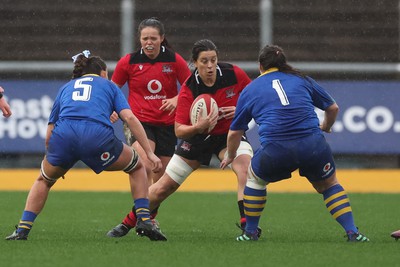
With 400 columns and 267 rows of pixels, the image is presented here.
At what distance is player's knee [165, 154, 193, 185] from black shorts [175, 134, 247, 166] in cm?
6

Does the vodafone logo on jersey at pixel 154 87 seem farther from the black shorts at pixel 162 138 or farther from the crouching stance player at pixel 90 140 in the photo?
the crouching stance player at pixel 90 140

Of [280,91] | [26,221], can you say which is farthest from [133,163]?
[280,91]

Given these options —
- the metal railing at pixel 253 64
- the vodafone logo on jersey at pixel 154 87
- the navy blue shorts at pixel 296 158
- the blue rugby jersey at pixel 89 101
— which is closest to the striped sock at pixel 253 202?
the navy blue shorts at pixel 296 158

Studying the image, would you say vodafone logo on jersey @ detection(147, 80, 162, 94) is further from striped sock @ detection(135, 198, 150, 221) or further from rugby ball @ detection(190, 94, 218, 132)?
striped sock @ detection(135, 198, 150, 221)

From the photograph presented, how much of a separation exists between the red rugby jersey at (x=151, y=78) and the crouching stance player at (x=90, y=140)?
5.42 feet

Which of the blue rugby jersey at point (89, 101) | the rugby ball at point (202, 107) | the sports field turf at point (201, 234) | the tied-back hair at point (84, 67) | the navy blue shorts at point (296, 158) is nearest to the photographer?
the sports field turf at point (201, 234)

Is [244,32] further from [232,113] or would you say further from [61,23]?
[232,113]

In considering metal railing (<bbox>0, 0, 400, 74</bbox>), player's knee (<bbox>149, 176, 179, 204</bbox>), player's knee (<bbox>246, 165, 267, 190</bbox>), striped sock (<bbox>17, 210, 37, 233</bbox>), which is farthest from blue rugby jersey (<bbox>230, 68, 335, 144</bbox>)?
metal railing (<bbox>0, 0, 400, 74</bbox>)

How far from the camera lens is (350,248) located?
8.66m

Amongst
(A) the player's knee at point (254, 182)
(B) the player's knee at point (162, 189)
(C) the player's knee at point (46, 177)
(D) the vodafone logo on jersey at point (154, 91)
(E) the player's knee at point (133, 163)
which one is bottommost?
(B) the player's knee at point (162, 189)

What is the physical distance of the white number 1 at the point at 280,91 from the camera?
29.8 ft

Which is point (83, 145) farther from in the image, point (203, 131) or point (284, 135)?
point (284, 135)

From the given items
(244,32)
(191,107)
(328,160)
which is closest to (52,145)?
(191,107)

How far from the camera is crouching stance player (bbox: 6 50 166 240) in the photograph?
9.12m
